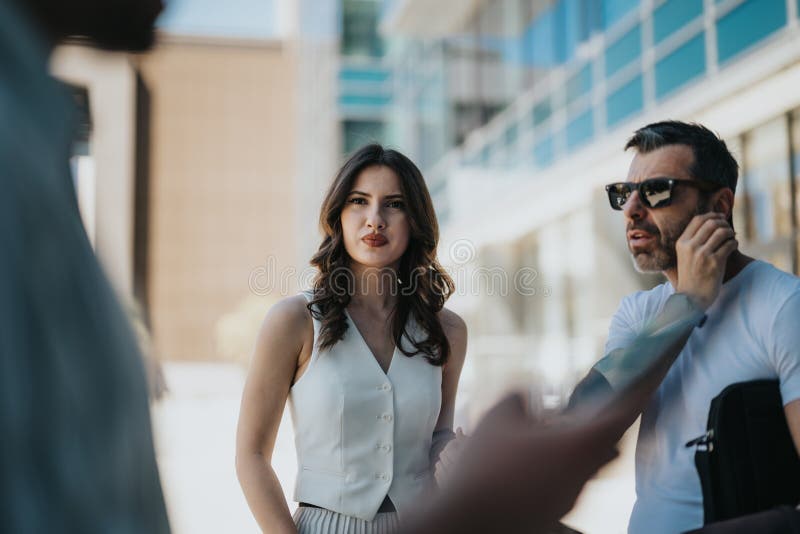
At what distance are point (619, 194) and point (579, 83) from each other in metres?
10.0

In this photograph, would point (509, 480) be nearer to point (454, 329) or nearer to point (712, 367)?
point (712, 367)

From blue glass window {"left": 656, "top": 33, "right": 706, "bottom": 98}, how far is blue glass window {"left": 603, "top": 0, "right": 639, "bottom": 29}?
4.45 feet

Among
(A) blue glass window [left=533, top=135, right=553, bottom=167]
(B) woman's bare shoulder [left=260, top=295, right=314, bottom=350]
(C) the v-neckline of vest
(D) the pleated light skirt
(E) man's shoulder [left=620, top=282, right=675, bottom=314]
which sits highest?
(A) blue glass window [left=533, top=135, right=553, bottom=167]

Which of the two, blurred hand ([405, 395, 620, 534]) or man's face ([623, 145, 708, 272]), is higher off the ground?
man's face ([623, 145, 708, 272])

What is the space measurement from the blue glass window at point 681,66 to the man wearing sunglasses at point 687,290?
6.85 m

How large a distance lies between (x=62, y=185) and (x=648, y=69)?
9637mm

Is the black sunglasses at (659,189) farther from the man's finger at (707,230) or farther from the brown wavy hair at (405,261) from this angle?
the brown wavy hair at (405,261)

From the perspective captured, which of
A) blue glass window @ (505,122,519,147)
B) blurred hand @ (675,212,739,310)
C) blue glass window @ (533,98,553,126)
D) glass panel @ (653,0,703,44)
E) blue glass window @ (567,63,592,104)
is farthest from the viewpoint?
blue glass window @ (505,122,519,147)

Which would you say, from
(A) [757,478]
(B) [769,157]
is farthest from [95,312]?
(B) [769,157]

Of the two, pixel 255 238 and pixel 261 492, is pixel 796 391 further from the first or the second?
pixel 255 238

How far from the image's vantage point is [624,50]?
10078 millimetres

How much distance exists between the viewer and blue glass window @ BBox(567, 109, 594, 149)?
10875 millimetres

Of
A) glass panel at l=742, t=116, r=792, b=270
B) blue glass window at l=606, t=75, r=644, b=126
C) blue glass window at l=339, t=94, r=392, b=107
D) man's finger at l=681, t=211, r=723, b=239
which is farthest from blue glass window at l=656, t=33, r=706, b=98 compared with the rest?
blue glass window at l=339, t=94, r=392, b=107

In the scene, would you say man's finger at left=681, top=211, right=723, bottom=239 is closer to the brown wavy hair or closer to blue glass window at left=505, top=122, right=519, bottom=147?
the brown wavy hair
